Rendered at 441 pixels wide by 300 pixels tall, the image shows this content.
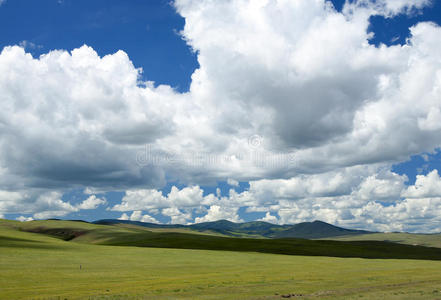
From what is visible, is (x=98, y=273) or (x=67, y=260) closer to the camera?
(x=98, y=273)

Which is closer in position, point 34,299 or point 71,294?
point 34,299

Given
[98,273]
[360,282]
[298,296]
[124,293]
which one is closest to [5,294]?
[124,293]

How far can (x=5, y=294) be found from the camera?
35406 millimetres

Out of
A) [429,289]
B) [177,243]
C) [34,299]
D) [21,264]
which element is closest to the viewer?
[34,299]

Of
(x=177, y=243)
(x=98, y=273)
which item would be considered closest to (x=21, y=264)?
(x=98, y=273)

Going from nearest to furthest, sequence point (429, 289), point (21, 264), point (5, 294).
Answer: point (5, 294) < point (429, 289) < point (21, 264)

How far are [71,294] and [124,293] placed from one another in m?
4.60

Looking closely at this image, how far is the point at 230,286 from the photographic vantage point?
4109 cm

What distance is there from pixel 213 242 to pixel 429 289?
112454mm

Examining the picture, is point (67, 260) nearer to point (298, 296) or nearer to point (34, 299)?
point (34, 299)

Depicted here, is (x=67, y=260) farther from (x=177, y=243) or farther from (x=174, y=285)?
(x=177, y=243)

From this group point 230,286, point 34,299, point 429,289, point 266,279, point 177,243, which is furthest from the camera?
point 177,243

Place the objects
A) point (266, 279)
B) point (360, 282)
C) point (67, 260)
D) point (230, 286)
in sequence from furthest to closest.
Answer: point (67, 260) < point (266, 279) < point (360, 282) < point (230, 286)

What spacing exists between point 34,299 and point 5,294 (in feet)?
15.6
